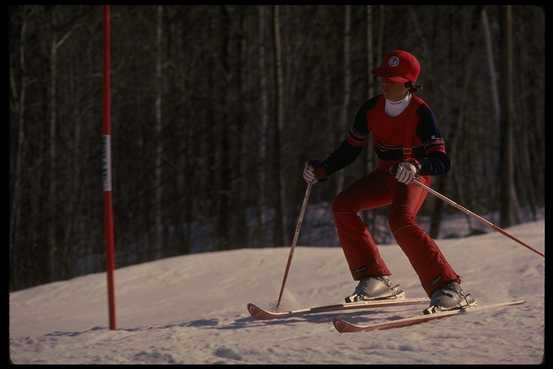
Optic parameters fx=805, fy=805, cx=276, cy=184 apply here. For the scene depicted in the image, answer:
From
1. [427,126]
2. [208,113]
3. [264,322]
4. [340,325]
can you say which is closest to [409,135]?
[427,126]

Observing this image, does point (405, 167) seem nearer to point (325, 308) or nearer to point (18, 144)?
point (325, 308)

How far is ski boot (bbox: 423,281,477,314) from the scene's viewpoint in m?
4.40

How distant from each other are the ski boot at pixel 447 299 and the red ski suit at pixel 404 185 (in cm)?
3

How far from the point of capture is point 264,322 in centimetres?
479

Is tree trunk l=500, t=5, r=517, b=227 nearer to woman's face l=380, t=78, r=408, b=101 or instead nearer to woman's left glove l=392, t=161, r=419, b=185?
woman's face l=380, t=78, r=408, b=101

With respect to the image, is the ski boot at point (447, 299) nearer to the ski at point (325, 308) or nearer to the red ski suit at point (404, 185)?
the red ski suit at point (404, 185)

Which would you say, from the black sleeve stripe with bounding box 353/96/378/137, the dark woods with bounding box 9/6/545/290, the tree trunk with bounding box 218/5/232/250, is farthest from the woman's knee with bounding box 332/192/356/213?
the tree trunk with bounding box 218/5/232/250

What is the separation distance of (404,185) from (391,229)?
0.84 ft

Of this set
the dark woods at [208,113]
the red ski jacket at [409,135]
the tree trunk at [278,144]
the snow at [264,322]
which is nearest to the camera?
the snow at [264,322]

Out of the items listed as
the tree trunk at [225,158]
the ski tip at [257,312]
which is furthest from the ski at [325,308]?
the tree trunk at [225,158]

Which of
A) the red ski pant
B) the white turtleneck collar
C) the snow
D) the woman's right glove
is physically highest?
the white turtleneck collar

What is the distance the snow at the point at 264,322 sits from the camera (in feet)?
12.8

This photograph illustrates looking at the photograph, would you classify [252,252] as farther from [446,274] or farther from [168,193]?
[168,193]

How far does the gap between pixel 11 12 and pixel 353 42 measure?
25.5 ft
